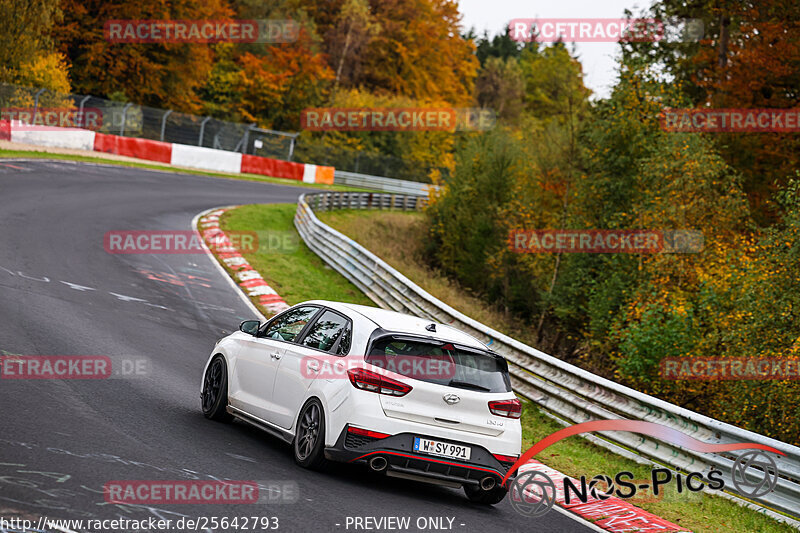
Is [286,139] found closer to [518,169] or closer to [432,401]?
[518,169]

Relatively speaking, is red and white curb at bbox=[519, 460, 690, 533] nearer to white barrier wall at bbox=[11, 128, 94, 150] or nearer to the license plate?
the license plate

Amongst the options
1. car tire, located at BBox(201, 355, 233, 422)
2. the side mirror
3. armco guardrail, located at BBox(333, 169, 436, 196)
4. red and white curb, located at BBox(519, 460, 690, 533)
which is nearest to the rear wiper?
red and white curb, located at BBox(519, 460, 690, 533)

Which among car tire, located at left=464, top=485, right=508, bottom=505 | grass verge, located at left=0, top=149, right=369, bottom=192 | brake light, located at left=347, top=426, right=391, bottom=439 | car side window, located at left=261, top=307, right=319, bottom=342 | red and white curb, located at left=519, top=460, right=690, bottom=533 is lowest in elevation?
red and white curb, located at left=519, top=460, right=690, bottom=533

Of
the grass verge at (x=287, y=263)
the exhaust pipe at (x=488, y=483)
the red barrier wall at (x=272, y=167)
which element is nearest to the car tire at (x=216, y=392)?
the exhaust pipe at (x=488, y=483)

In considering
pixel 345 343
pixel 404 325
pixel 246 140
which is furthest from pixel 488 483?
pixel 246 140

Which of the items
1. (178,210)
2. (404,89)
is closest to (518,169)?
(178,210)

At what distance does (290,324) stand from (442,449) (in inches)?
91.7

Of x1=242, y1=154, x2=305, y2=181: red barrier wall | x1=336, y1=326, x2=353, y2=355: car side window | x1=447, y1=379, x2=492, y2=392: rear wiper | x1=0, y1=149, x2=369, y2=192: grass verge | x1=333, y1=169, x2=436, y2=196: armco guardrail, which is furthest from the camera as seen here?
x1=333, y1=169, x2=436, y2=196: armco guardrail

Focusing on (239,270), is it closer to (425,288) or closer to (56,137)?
(425,288)

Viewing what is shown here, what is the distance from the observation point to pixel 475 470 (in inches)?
294

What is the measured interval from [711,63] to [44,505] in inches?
1541

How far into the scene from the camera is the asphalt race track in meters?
6.12

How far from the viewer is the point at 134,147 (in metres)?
42.6

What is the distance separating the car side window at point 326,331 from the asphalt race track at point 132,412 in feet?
3.58
